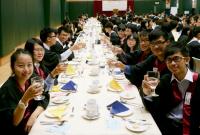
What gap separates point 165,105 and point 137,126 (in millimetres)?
566

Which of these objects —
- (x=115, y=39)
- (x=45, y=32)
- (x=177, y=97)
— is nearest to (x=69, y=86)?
(x=177, y=97)

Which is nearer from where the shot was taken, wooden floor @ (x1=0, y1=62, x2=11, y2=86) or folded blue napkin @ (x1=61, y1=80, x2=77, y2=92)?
folded blue napkin @ (x1=61, y1=80, x2=77, y2=92)

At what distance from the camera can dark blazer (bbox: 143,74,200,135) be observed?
2.57 metres

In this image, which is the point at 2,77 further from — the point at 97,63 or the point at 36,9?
the point at 36,9

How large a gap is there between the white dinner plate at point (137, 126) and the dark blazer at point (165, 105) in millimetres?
336

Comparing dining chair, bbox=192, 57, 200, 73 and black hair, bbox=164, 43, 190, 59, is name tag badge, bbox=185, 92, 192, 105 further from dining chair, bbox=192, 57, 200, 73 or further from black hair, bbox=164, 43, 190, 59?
dining chair, bbox=192, 57, 200, 73

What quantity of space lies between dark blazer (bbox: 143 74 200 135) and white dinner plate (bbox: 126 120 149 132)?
1.10ft

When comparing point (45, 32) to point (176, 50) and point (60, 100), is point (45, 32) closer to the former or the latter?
point (60, 100)

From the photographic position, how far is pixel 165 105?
275 cm

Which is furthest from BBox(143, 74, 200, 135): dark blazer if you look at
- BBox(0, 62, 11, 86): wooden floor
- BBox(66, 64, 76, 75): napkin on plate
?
BBox(0, 62, 11, 86): wooden floor

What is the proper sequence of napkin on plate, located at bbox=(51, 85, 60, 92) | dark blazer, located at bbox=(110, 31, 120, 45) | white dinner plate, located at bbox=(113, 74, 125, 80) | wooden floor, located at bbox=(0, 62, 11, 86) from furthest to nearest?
1. dark blazer, located at bbox=(110, 31, 120, 45)
2. wooden floor, located at bbox=(0, 62, 11, 86)
3. white dinner plate, located at bbox=(113, 74, 125, 80)
4. napkin on plate, located at bbox=(51, 85, 60, 92)

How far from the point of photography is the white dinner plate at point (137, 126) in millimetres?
2223

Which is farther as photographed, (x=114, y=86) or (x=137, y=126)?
(x=114, y=86)

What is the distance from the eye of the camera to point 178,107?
8.88ft
